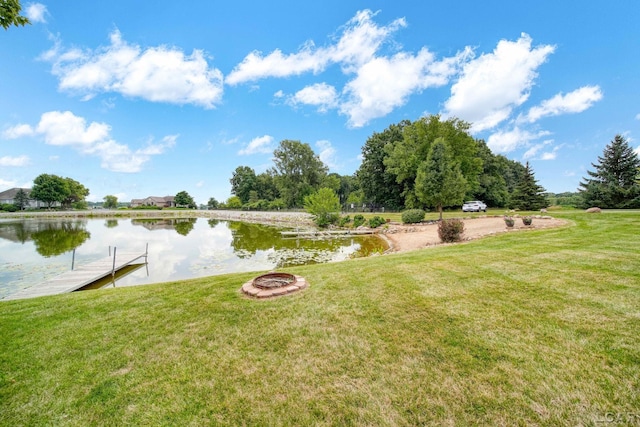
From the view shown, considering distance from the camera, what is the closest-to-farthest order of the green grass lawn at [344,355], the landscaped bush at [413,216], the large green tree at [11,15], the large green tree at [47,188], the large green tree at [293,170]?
1. the green grass lawn at [344,355]
2. the large green tree at [11,15]
3. the landscaped bush at [413,216]
4. the large green tree at [293,170]
5. the large green tree at [47,188]

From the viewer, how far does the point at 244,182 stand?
Answer: 69.4 m

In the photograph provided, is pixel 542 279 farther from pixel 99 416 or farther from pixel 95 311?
pixel 95 311

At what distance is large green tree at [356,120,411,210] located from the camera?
3672 cm

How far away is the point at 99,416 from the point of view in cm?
215

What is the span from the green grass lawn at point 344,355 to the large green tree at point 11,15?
4238mm

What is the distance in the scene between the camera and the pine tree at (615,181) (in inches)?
787

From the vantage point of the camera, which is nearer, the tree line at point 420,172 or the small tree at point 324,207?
the tree line at point 420,172

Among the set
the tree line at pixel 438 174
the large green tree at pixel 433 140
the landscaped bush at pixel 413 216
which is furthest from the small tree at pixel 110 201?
the landscaped bush at pixel 413 216

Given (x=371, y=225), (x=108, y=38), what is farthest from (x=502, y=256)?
(x=108, y=38)

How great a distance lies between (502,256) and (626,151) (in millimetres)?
28484

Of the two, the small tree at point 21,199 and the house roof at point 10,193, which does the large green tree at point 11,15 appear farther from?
the house roof at point 10,193

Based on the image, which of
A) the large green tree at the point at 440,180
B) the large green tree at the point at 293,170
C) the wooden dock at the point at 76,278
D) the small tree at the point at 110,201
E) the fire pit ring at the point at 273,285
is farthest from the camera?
the small tree at the point at 110,201

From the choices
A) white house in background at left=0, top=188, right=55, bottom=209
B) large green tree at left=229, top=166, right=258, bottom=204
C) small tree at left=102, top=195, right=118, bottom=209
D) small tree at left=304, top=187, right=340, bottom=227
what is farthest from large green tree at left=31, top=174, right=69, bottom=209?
small tree at left=304, top=187, right=340, bottom=227

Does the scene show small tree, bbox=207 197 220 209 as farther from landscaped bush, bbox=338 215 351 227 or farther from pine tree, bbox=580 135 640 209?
pine tree, bbox=580 135 640 209
